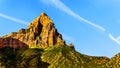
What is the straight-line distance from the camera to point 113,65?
170 metres

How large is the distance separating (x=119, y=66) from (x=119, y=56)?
7.62 m

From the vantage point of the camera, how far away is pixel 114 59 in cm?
17888

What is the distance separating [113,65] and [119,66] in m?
3.24

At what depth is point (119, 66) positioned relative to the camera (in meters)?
171

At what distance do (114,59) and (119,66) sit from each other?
8.37 metres

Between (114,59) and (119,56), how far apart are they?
334cm

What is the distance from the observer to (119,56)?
177m

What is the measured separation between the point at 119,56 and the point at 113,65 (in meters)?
8.87
